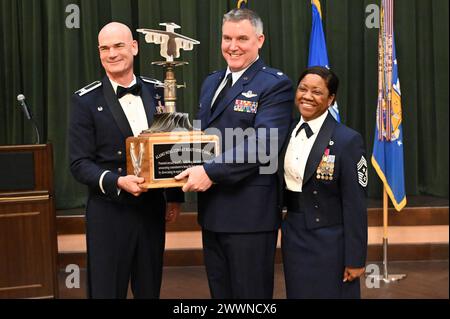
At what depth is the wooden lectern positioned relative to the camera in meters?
3.42

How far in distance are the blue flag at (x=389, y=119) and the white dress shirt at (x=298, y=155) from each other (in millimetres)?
2213

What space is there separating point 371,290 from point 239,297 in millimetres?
1892

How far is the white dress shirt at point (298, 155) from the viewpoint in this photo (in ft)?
7.50

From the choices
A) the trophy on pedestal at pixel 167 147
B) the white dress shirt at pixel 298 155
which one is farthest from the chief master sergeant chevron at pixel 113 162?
the white dress shirt at pixel 298 155

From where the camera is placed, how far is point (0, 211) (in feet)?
11.2

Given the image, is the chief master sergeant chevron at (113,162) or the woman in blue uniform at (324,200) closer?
the woman in blue uniform at (324,200)

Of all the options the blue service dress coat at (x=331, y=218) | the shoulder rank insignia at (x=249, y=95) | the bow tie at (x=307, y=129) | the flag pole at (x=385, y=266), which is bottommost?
the flag pole at (x=385, y=266)

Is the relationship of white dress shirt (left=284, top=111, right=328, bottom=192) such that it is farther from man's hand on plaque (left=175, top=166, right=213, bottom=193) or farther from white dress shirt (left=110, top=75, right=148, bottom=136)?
white dress shirt (left=110, top=75, right=148, bottom=136)

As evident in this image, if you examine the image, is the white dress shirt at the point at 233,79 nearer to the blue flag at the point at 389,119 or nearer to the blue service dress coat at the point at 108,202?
the blue service dress coat at the point at 108,202

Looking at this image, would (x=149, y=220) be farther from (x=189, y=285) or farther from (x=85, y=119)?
(x=189, y=285)

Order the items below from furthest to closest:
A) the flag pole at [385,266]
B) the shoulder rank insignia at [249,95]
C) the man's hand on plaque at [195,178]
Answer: the flag pole at [385,266]
the shoulder rank insignia at [249,95]
the man's hand on plaque at [195,178]

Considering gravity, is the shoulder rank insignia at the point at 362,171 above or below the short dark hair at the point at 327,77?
below

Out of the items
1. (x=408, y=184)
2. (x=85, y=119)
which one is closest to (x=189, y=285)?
(x=85, y=119)

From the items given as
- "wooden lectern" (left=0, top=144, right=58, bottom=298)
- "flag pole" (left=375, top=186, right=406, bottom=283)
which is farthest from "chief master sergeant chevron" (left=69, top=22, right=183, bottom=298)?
"flag pole" (left=375, top=186, right=406, bottom=283)
